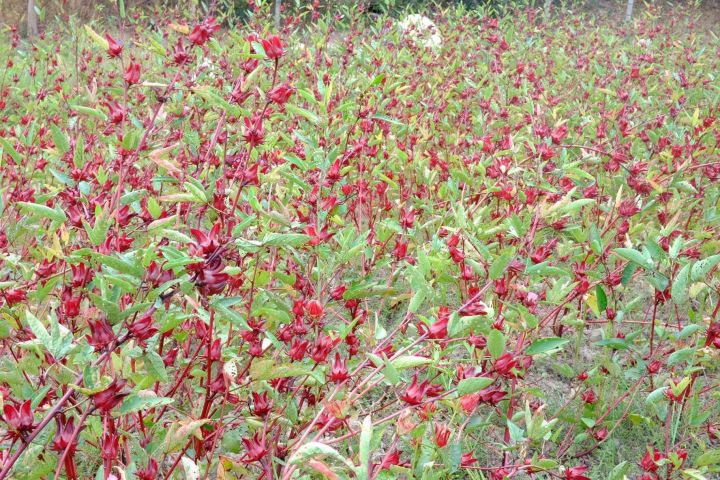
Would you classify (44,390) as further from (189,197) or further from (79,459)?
(79,459)

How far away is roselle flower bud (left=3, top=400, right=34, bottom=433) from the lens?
998 mm

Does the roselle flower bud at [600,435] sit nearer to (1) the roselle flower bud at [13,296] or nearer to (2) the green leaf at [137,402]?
(2) the green leaf at [137,402]

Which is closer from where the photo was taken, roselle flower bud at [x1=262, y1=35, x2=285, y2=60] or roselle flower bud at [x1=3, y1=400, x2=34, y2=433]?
roselle flower bud at [x1=3, y1=400, x2=34, y2=433]

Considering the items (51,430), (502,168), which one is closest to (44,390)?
(51,430)

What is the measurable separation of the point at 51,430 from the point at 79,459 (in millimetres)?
727

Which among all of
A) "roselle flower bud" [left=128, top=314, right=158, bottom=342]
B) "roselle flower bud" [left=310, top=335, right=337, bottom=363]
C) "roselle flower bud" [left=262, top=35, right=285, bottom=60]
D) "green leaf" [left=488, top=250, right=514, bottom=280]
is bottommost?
"roselle flower bud" [left=310, top=335, right=337, bottom=363]

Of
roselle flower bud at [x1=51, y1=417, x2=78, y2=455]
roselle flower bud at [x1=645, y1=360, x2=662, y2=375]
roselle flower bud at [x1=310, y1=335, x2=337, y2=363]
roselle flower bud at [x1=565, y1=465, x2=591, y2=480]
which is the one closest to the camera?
roselle flower bud at [x1=51, y1=417, x2=78, y2=455]

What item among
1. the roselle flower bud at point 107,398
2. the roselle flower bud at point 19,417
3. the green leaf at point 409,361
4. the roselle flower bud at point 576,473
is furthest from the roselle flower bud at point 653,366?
the roselle flower bud at point 19,417

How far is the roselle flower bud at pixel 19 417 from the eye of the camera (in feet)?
3.27

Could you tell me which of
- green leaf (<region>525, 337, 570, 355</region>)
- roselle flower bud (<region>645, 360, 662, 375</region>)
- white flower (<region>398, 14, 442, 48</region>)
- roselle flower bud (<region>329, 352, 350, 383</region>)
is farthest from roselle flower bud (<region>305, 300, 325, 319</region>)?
white flower (<region>398, 14, 442, 48</region>)

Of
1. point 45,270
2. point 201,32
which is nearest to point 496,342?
point 201,32

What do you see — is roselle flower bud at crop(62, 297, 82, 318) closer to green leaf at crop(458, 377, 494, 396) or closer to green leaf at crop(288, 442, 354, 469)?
green leaf at crop(288, 442, 354, 469)

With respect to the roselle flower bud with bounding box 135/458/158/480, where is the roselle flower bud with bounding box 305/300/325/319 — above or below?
above

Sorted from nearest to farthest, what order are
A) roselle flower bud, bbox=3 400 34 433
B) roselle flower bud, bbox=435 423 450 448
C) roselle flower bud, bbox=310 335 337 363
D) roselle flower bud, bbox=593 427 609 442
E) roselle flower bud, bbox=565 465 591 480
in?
roselle flower bud, bbox=3 400 34 433 < roselle flower bud, bbox=435 423 450 448 < roselle flower bud, bbox=310 335 337 363 < roselle flower bud, bbox=565 465 591 480 < roselle flower bud, bbox=593 427 609 442
